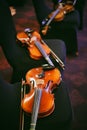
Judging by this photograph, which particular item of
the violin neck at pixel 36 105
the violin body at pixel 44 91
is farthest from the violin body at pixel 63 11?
the violin neck at pixel 36 105

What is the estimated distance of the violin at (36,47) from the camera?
2.02 meters

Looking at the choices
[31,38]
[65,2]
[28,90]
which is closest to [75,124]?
[28,90]

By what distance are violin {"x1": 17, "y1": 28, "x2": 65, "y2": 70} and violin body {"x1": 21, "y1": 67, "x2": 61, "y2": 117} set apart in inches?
11.1

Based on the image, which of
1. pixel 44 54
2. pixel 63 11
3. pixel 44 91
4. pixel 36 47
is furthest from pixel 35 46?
pixel 63 11

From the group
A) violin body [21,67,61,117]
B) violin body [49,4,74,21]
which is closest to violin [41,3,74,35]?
violin body [49,4,74,21]

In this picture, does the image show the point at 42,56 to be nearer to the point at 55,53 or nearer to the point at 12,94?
the point at 55,53

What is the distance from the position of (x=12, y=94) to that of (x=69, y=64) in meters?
1.27

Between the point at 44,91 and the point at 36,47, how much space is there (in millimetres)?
688

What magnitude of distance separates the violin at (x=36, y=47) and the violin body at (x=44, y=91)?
0.92ft

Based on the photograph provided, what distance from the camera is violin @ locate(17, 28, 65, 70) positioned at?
202 cm

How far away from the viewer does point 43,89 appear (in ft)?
4.93

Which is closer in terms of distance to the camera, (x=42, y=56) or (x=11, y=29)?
(x=42, y=56)

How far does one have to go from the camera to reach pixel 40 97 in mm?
1438

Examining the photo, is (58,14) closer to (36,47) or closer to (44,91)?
(36,47)
